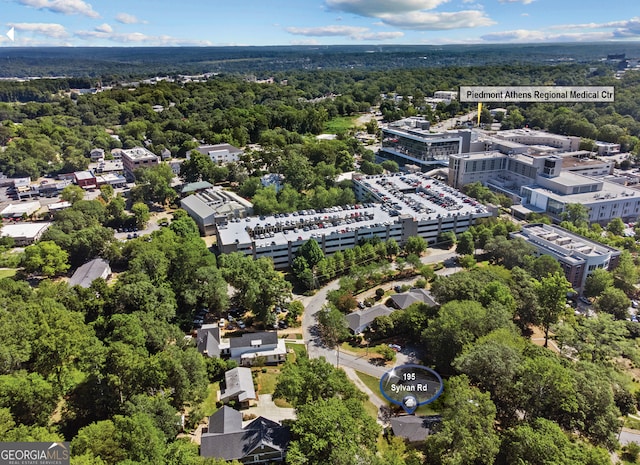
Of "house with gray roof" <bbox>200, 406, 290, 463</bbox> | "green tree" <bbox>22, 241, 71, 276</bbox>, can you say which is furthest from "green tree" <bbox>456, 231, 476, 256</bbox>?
"green tree" <bbox>22, 241, 71, 276</bbox>

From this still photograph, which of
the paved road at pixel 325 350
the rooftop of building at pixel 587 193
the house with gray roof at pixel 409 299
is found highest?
the rooftop of building at pixel 587 193

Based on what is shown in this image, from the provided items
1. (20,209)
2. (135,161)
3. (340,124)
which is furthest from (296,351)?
(340,124)

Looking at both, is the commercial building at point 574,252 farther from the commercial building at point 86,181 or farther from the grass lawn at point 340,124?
the grass lawn at point 340,124

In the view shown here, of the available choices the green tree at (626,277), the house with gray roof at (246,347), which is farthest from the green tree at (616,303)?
the house with gray roof at (246,347)

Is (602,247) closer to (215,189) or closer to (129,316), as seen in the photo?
(129,316)

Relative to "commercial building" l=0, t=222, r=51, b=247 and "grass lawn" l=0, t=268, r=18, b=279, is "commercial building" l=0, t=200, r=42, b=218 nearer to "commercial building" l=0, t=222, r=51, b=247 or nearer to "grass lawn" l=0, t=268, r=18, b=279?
"commercial building" l=0, t=222, r=51, b=247

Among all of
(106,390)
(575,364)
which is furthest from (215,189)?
(575,364)
